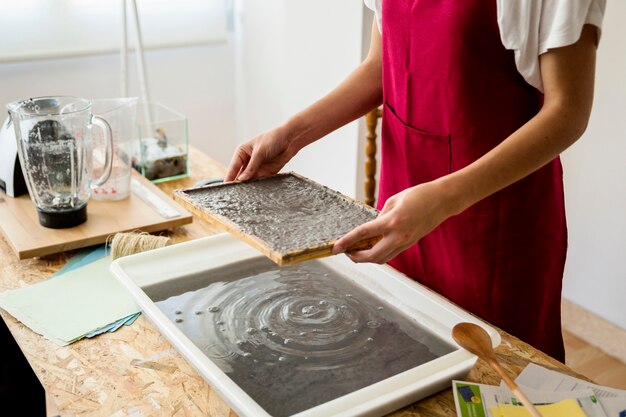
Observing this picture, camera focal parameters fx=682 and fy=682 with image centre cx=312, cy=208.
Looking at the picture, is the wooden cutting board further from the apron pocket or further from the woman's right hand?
the apron pocket

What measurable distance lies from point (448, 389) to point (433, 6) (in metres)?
0.68

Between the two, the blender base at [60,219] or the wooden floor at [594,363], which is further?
the wooden floor at [594,363]

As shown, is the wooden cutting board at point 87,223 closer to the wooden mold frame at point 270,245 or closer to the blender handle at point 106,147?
the blender handle at point 106,147

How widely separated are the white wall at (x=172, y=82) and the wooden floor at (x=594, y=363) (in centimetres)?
186

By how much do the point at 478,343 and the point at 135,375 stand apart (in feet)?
1.68

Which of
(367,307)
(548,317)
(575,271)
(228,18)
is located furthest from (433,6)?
(228,18)

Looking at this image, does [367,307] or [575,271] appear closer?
[367,307]

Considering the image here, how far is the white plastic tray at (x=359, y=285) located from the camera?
90 centimetres

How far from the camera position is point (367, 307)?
3.83ft

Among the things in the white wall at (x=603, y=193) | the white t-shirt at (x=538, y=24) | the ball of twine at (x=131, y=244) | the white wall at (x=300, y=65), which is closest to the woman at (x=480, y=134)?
the white t-shirt at (x=538, y=24)

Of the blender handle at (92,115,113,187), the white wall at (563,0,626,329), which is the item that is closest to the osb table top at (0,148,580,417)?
the blender handle at (92,115,113,187)

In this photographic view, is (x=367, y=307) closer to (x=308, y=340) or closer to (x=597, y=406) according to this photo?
(x=308, y=340)

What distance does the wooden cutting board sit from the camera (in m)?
1.41

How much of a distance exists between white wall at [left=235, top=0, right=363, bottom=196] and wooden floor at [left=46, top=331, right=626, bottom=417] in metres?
1.04
